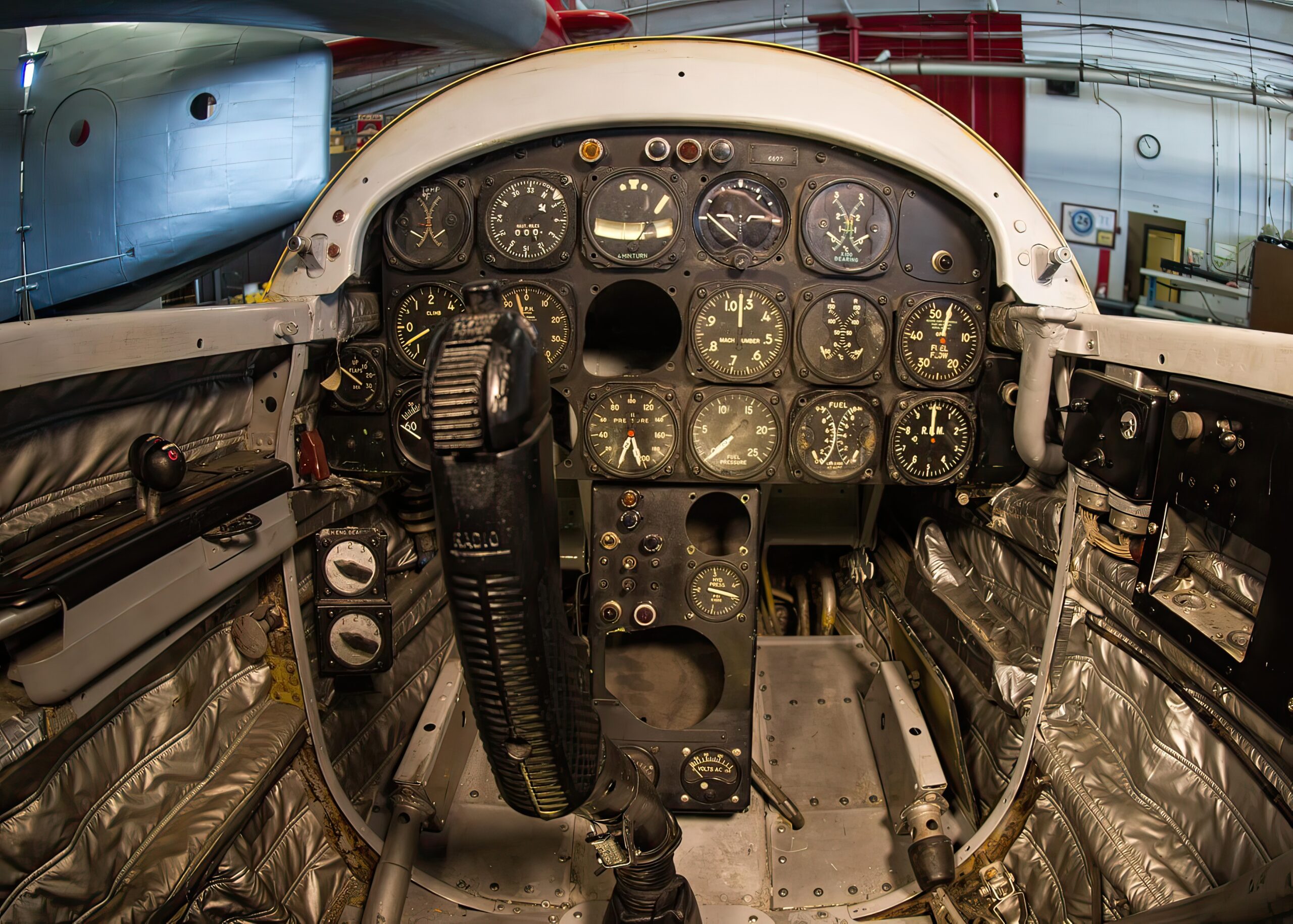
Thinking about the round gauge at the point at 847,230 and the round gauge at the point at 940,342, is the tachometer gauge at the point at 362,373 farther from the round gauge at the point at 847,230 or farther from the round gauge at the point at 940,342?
the round gauge at the point at 940,342

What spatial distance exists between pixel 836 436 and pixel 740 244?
2.39 feet

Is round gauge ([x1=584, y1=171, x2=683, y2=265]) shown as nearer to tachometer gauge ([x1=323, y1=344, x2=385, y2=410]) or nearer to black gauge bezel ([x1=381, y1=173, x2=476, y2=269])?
black gauge bezel ([x1=381, y1=173, x2=476, y2=269])

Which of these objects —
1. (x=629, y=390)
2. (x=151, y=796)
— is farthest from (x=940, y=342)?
(x=151, y=796)

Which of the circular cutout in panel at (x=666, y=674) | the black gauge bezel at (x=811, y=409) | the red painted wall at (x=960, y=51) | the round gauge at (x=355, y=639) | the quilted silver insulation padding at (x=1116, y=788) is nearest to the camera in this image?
the quilted silver insulation padding at (x=1116, y=788)

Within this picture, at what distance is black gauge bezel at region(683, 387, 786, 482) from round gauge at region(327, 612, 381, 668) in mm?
1159

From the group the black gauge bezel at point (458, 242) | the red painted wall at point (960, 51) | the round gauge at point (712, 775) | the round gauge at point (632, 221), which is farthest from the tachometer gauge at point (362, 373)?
the red painted wall at point (960, 51)

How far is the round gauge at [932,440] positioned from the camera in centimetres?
259

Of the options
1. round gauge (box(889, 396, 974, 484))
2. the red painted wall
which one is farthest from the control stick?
the red painted wall

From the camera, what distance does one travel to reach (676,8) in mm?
5633

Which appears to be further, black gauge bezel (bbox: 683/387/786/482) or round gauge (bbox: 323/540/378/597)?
black gauge bezel (bbox: 683/387/786/482)

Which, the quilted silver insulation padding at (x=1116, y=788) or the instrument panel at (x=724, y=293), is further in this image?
the instrument panel at (x=724, y=293)

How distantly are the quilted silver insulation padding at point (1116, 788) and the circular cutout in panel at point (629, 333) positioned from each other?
61.4 inches

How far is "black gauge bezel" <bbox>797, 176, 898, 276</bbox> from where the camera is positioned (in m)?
2.50

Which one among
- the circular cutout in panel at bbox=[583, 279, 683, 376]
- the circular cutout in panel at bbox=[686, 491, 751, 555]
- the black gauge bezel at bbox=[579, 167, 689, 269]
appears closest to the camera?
Answer: the black gauge bezel at bbox=[579, 167, 689, 269]
